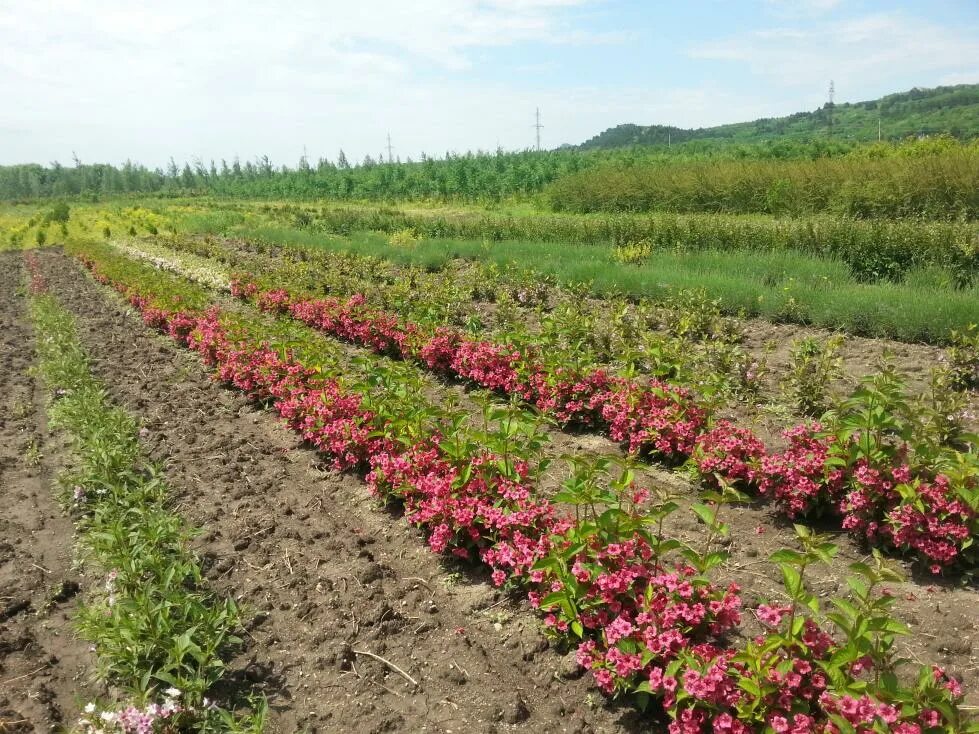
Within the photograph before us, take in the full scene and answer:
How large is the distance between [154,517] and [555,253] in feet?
35.4

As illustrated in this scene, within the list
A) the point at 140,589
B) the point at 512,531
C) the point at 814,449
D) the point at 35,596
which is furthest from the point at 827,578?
the point at 35,596

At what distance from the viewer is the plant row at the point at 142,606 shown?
3035 mm

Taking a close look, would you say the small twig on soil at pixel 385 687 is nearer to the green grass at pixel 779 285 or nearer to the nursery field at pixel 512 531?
the nursery field at pixel 512 531

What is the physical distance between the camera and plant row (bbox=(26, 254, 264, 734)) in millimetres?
3035

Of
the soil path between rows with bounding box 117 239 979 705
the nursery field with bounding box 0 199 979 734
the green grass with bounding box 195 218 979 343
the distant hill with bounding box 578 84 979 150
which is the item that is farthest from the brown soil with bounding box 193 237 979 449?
the distant hill with bounding box 578 84 979 150

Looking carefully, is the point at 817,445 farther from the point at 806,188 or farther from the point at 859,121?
the point at 859,121

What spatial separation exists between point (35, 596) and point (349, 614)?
7.07ft

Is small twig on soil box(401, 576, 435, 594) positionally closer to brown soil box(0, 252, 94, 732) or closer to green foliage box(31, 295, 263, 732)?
green foliage box(31, 295, 263, 732)

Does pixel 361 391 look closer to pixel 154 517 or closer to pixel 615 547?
pixel 154 517

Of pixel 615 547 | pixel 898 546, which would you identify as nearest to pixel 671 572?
pixel 615 547

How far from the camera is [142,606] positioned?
3.40m

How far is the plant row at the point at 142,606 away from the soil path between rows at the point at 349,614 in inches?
8.4

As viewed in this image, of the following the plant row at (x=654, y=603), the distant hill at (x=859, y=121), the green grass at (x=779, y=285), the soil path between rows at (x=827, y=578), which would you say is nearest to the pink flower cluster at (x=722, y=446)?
the soil path between rows at (x=827, y=578)

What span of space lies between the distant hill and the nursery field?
69.9 metres
